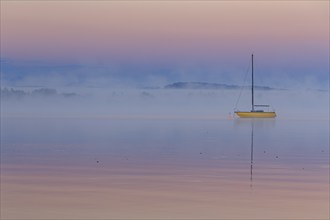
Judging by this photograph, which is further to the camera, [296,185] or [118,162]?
[118,162]

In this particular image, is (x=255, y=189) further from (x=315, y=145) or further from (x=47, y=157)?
(x=315, y=145)

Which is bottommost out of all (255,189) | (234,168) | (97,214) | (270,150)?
(97,214)

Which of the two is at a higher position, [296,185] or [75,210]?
[296,185]

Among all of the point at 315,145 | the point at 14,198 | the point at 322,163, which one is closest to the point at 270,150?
the point at 315,145

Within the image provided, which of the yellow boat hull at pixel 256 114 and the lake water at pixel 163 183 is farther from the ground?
the yellow boat hull at pixel 256 114

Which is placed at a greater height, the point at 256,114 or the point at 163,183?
the point at 256,114

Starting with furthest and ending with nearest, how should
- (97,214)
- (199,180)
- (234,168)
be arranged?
(234,168) → (199,180) → (97,214)

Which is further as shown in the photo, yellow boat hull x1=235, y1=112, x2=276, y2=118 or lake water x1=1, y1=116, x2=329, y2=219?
yellow boat hull x1=235, y1=112, x2=276, y2=118

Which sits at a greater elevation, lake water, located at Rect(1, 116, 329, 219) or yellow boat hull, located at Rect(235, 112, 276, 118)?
yellow boat hull, located at Rect(235, 112, 276, 118)

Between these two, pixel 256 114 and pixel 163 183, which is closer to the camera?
pixel 163 183

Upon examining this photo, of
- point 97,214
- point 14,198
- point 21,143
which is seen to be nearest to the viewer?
point 97,214

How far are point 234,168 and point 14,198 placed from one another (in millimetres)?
11479

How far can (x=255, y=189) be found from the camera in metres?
24.2

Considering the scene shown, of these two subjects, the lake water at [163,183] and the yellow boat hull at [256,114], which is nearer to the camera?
the lake water at [163,183]
